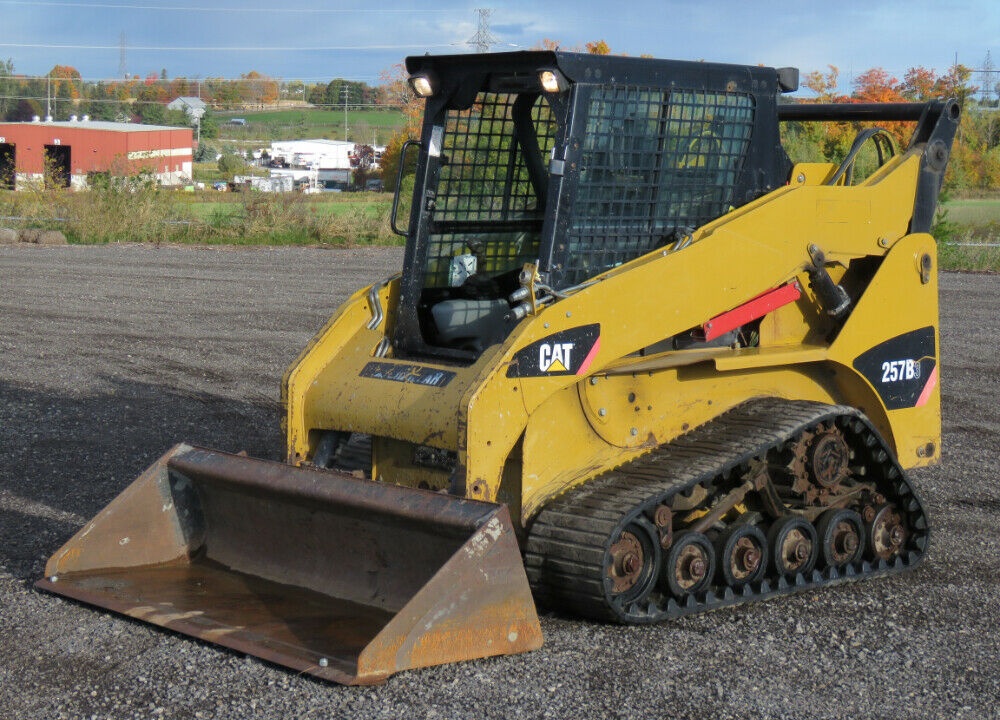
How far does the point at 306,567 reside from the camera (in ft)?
18.7

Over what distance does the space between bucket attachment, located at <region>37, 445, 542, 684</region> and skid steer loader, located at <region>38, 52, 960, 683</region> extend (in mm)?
13

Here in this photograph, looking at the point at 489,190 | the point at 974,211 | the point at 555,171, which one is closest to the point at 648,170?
the point at 555,171

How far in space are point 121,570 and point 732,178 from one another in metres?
3.37

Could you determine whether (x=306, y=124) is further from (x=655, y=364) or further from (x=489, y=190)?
(x=655, y=364)

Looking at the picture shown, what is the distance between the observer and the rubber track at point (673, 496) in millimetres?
5207

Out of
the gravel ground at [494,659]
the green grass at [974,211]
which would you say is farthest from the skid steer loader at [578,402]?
the green grass at [974,211]

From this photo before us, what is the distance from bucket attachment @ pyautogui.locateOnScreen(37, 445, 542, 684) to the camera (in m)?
4.73

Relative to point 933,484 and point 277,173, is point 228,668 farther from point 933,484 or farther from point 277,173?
point 277,173

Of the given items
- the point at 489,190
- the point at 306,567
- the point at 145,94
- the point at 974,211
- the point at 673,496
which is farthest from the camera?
the point at 145,94

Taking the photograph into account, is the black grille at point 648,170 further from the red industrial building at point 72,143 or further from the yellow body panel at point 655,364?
the red industrial building at point 72,143

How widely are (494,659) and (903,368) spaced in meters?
2.96

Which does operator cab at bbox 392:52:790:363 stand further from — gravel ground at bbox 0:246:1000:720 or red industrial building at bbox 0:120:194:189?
red industrial building at bbox 0:120:194:189

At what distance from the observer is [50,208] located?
26.2 meters

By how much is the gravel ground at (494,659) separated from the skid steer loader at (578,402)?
0.42 feet
